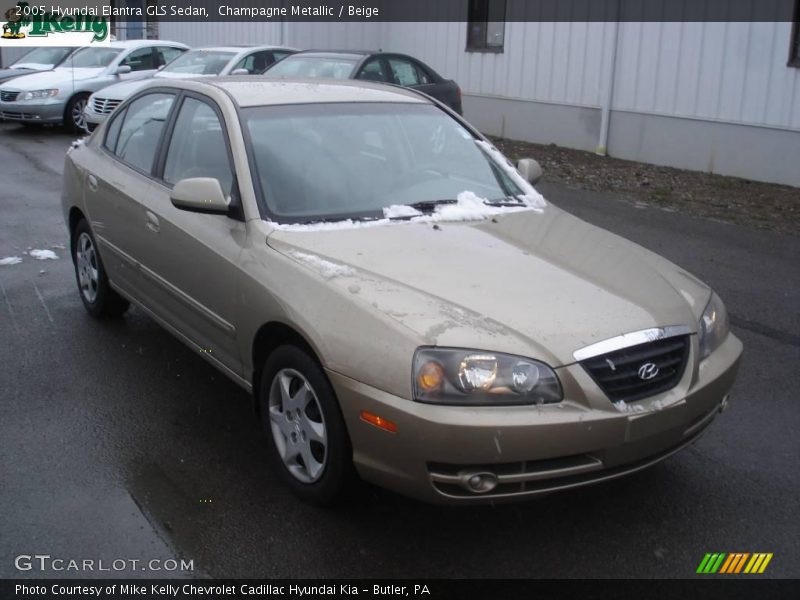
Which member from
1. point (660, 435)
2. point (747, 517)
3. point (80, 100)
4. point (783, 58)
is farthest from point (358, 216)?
point (80, 100)

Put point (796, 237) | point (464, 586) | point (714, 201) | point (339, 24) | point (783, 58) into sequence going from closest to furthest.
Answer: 1. point (464, 586)
2. point (796, 237)
3. point (714, 201)
4. point (783, 58)
5. point (339, 24)

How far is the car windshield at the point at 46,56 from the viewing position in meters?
18.0

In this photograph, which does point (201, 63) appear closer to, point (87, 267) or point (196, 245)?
point (87, 267)

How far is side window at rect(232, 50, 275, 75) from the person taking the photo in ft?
48.3

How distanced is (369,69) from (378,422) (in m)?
10.2

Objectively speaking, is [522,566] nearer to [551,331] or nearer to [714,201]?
[551,331]

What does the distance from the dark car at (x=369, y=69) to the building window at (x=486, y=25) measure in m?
2.97

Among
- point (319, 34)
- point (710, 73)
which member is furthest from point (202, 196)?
point (319, 34)

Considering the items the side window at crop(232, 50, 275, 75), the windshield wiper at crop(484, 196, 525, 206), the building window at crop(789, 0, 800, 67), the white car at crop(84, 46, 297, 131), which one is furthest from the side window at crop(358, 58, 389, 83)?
the windshield wiper at crop(484, 196, 525, 206)

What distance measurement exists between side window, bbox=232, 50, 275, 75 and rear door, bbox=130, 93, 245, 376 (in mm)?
10292

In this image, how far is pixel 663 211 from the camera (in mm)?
10039

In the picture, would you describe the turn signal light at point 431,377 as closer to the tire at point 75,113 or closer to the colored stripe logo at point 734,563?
the colored stripe logo at point 734,563

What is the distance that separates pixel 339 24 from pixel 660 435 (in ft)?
58.4

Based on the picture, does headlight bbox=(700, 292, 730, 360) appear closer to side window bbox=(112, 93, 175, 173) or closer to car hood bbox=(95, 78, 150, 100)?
side window bbox=(112, 93, 175, 173)
